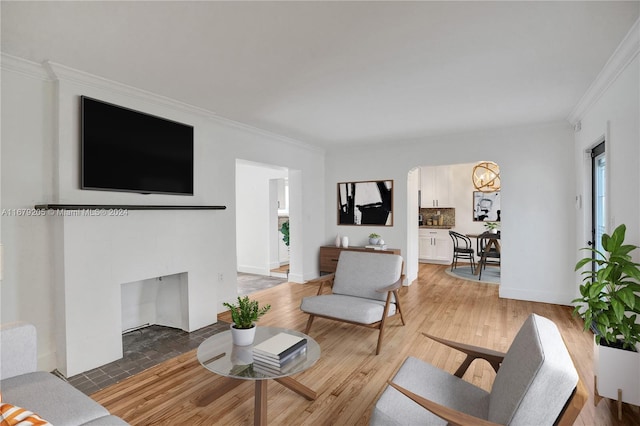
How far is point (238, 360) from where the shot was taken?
2.05 m

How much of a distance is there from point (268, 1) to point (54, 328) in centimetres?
310

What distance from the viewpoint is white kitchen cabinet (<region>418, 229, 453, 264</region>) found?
7988mm

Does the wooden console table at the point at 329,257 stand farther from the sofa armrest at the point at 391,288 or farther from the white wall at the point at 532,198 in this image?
the sofa armrest at the point at 391,288

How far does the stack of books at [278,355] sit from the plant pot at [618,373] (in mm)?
1981

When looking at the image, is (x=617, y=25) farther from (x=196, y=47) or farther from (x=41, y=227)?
(x=41, y=227)

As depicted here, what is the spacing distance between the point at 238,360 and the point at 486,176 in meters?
7.15

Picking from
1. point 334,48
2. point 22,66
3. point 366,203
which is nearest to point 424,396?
point 334,48

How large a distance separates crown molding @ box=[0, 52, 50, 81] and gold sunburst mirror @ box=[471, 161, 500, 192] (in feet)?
24.5

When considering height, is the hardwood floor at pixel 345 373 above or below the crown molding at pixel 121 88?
below

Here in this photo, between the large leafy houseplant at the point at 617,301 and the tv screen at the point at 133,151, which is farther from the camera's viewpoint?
the tv screen at the point at 133,151

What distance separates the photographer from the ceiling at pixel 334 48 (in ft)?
6.47

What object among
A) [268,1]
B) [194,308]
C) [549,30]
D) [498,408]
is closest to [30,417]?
[498,408]

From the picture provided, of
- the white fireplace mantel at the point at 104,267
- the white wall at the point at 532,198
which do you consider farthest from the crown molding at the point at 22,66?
the white wall at the point at 532,198

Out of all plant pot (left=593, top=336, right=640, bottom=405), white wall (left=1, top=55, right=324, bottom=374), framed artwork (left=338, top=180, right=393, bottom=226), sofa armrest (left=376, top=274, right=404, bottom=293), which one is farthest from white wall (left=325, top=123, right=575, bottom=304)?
white wall (left=1, top=55, right=324, bottom=374)
